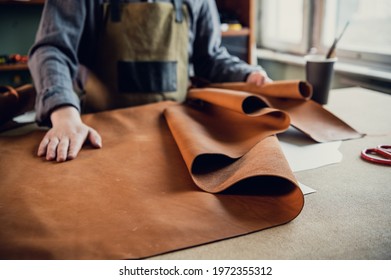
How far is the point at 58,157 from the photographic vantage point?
72 centimetres

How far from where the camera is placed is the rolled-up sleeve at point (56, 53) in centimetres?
91

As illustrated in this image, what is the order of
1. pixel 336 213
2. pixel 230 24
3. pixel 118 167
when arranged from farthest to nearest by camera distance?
pixel 230 24 → pixel 118 167 → pixel 336 213

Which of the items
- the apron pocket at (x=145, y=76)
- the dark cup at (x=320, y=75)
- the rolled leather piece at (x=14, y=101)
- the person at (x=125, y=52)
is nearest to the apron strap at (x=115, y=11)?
the person at (x=125, y=52)

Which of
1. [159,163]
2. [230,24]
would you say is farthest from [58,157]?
[230,24]

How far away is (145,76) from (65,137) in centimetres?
46

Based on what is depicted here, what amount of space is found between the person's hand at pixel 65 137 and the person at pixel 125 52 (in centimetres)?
5

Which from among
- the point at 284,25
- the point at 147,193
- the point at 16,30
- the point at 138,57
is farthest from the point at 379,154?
the point at 16,30

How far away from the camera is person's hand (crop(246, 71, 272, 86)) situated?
42.2 inches

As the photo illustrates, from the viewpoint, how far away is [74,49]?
107cm

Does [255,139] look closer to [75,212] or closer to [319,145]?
[319,145]

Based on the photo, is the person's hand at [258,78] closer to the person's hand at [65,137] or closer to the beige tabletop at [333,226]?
the beige tabletop at [333,226]
